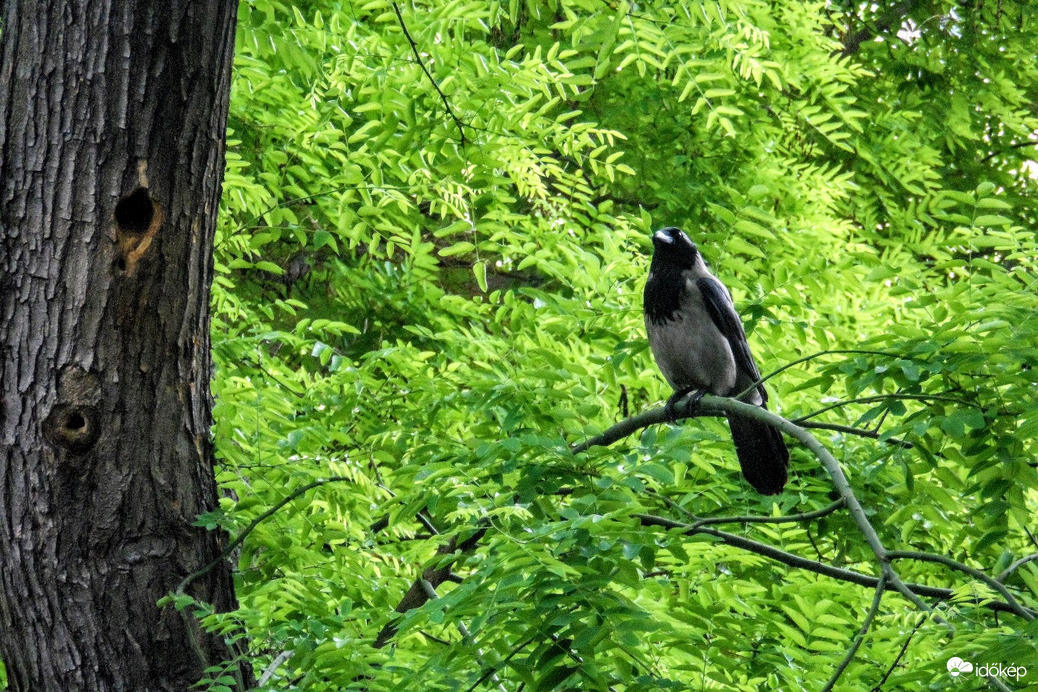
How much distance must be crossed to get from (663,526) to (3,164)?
2.05m

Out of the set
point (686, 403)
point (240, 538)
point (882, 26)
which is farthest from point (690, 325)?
point (882, 26)

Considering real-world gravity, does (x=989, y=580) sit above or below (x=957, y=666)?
above

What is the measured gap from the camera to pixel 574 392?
9.57 feet

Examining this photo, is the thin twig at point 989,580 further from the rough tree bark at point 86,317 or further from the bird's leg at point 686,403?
the rough tree bark at point 86,317

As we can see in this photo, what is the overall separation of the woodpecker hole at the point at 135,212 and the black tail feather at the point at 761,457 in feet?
7.37

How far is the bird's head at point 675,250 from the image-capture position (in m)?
4.42

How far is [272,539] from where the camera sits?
294 centimetres

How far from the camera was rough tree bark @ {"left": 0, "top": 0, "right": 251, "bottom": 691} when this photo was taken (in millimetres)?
2533

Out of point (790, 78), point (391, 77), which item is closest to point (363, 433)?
point (391, 77)

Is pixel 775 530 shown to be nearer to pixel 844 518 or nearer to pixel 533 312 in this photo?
pixel 844 518

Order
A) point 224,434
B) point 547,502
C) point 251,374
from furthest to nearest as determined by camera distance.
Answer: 1. point 251,374
2. point 224,434
3. point 547,502

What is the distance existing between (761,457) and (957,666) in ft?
5.23

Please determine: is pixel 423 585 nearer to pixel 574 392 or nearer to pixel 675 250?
pixel 574 392

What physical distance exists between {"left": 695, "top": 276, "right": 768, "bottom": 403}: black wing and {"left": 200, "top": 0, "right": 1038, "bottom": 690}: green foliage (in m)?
0.20
